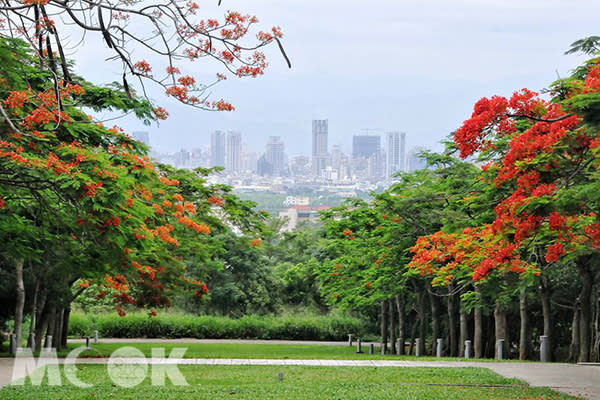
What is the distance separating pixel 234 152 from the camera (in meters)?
181

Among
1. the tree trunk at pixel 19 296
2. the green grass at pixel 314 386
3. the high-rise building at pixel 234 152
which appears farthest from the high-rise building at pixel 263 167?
the green grass at pixel 314 386

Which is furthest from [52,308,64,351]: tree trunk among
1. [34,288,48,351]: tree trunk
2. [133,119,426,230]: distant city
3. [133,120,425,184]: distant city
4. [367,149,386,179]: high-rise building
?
[367,149,386,179]: high-rise building

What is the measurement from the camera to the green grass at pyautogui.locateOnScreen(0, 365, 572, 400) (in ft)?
39.0

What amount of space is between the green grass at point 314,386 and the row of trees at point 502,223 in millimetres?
2145

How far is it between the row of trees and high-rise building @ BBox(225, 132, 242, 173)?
5649 inches

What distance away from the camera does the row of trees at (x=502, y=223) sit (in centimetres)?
1132

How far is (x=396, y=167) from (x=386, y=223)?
149257 millimetres

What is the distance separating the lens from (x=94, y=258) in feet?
53.9

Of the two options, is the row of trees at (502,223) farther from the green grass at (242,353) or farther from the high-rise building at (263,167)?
the high-rise building at (263,167)

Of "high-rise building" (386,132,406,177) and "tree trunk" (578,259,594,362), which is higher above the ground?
"high-rise building" (386,132,406,177)

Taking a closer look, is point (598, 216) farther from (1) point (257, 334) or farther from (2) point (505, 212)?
(1) point (257, 334)

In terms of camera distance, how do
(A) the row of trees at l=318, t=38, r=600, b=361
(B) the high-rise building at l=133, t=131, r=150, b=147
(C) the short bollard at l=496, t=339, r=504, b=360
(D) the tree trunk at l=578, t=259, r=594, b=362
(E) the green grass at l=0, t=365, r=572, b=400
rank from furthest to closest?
1. (C) the short bollard at l=496, t=339, r=504, b=360
2. (D) the tree trunk at l=578, t=259, r=594, b=362
3. (B) the high-rise building at l=133, t=131, r=150, b=147
4. (E) the green grass at l=0, t=365, r=572, b=400
5. (A) the row of trees at l=318, t=38, r=600, b=361

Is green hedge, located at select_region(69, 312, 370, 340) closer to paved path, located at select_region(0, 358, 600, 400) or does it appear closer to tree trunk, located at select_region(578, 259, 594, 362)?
paved path, located at select_region(0, 358, 600, 400)

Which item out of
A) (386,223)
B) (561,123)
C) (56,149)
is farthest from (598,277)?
(56,149)
